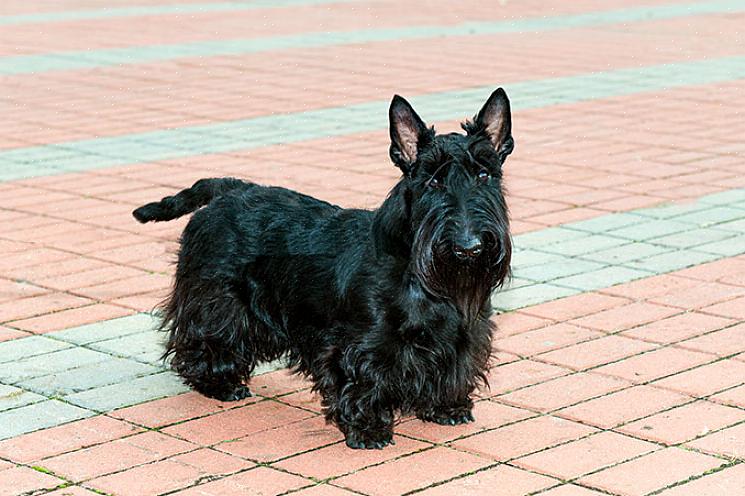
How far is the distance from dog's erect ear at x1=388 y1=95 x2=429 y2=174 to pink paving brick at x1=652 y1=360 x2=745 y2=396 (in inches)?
62.6

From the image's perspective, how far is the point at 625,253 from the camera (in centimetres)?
728

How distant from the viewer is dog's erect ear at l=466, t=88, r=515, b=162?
4.43m

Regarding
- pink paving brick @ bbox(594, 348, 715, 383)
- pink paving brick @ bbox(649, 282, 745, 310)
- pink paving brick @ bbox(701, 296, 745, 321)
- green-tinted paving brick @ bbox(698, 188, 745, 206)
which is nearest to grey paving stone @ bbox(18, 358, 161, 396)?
pink paving brick @ bbox(594, 348, 715, 383)

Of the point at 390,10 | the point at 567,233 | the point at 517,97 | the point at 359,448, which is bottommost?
the point at 359,448

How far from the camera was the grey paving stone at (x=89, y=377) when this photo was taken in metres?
5.27

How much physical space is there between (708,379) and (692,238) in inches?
94.4

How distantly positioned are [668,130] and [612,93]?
191 cm

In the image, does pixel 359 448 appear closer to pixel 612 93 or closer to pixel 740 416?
pixel 740 416

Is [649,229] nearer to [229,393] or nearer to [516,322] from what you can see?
[516,322]

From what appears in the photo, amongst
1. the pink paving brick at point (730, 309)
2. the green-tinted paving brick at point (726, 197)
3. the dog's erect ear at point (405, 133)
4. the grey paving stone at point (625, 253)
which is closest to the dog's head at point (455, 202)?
the dog's erect ear at point (405, 133)

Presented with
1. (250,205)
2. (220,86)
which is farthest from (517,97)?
(250,205)

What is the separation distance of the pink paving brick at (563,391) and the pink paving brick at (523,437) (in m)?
0.17

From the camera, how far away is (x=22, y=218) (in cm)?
805

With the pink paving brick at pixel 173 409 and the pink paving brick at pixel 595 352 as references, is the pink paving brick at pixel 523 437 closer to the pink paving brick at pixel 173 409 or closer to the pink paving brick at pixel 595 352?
the pink paving brick at pixel 595 352
